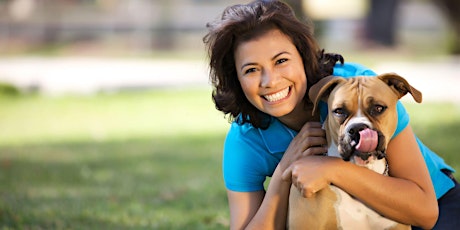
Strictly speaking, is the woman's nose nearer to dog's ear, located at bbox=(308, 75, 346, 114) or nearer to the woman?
the woman

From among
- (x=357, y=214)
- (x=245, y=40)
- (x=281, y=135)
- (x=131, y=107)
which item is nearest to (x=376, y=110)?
(x=357, y=214)

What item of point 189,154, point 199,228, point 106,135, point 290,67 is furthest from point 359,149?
point 106,135

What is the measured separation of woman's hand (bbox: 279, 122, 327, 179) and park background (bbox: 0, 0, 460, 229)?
1721 millimetres

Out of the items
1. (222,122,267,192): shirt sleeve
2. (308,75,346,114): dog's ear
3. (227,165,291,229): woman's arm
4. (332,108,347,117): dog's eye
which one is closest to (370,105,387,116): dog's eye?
(332,108,347,117): dog's eye

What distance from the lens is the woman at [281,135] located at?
4.10m

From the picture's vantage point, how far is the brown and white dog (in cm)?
395

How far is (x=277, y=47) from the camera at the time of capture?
440cm

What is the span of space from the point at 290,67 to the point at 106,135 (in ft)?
23.0

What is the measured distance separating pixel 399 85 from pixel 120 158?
554 centimetres

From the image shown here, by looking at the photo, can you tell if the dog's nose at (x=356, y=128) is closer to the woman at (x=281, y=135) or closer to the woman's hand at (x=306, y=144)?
the woman at (x=281, y=135)

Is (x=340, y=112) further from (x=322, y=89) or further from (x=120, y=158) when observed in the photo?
(x=120, y=158)

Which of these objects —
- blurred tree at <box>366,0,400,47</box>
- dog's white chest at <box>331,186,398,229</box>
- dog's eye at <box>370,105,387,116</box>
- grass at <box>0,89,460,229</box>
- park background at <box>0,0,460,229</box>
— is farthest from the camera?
blurred tree at <box>366,0,400,47</box>

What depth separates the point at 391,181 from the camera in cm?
413

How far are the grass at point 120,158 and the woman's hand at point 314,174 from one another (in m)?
1.96
